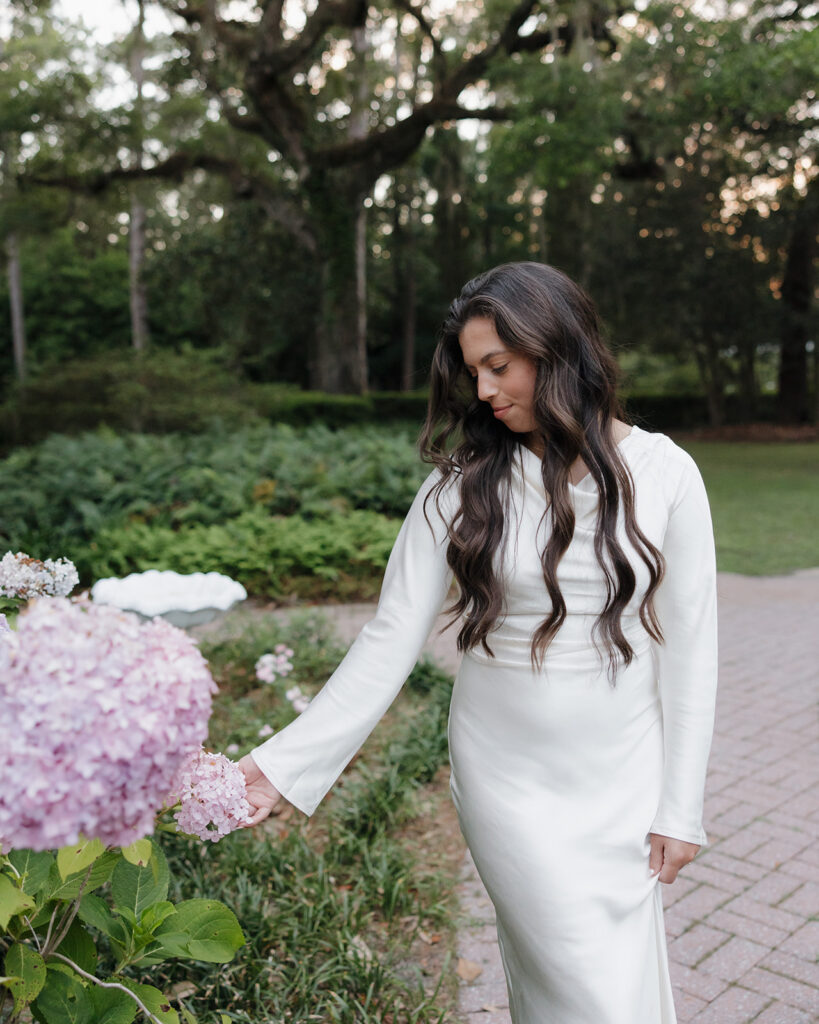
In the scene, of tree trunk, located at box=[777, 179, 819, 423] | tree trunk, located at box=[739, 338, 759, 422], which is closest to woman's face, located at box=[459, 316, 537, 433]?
tree trunk, located at box=[777, 179, 819, 423]

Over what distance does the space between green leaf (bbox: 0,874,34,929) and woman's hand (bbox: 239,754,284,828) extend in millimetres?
418

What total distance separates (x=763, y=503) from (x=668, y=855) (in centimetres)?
1446

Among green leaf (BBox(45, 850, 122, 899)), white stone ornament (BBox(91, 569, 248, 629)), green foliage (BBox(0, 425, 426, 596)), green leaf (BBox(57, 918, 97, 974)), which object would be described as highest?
green leaf (BBox(45, 850, 122, 899))

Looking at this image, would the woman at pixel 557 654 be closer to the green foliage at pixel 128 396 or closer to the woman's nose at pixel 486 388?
the woman's nose at pixel 486 388

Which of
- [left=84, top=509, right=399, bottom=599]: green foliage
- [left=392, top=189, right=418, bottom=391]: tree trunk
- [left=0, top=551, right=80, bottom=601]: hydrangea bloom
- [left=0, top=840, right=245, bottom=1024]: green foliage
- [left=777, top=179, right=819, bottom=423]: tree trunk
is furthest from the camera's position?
[left=392, top=189, right=418, bottom=391]: tree trunk

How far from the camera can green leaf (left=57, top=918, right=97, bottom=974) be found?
173 centimetres

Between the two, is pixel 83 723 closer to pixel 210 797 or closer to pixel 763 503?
pixel 210 797

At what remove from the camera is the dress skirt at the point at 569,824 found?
1.79 metres

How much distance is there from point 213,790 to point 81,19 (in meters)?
33.2

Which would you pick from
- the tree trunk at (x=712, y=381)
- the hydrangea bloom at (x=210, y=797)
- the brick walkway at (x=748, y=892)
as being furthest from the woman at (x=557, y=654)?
the tree trunk at (x=712, y=381)

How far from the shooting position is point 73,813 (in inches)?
40.2

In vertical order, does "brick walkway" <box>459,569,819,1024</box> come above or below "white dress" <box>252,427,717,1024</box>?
below

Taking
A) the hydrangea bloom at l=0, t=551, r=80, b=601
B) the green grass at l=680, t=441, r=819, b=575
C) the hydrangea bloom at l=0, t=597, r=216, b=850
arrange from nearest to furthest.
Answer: the hydrangea bloom at l=0, t=597, r=216, b=850 → the hydrangea bloom at l=0, t=551, r=80, b=601 → the green grass at l=680, t=441, r=819, b=575

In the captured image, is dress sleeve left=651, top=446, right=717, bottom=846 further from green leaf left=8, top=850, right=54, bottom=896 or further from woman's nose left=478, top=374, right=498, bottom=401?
green leaf left=8, top=850, right=54, bottom=896
